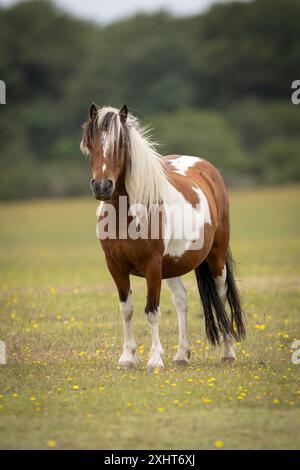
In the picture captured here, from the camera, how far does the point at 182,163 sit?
9148 mm

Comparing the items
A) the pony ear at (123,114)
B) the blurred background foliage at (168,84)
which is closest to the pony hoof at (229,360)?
the pony ear at (123,114)

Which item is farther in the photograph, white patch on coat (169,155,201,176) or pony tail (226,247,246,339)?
white patch on coat (169,155,201,176)

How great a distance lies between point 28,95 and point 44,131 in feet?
24.2

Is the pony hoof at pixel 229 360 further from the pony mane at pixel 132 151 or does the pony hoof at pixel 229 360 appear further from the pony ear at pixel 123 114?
the pony ear at pixel 123 114

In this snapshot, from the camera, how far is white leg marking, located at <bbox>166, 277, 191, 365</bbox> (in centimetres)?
823

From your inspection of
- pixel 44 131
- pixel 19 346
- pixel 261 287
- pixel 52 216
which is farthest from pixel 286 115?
pixel 19 346

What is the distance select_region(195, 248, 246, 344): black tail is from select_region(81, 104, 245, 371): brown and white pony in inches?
0.4

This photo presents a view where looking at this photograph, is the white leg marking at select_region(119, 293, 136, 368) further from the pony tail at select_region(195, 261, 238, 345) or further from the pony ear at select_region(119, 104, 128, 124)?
the pony ear at select_region(119, 104, 128, 124)

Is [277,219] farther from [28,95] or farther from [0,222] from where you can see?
[28,95]

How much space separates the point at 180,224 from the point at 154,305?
89cm

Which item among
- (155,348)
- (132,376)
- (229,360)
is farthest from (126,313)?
(229,360)

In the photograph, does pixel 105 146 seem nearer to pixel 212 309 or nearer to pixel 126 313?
pixel 126 313

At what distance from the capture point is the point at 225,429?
19.4 feet

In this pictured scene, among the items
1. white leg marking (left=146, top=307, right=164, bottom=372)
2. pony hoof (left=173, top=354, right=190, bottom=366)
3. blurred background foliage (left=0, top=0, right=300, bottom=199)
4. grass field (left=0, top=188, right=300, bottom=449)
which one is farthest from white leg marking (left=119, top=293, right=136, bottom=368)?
blurred background foliage (left=0, top=0, right=300, bottom=199)
